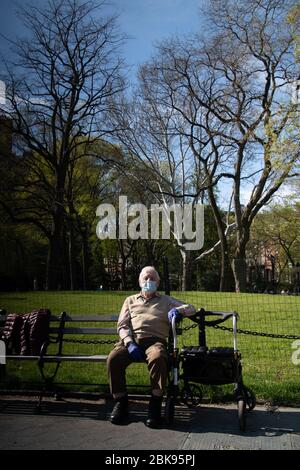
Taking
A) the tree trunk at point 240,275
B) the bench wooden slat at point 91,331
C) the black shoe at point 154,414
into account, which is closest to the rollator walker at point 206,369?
the black shoe at point 154,414

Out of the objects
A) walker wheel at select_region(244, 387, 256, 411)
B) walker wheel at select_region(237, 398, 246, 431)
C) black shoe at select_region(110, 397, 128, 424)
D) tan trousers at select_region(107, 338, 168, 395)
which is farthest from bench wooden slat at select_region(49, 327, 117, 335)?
walker wheel at select_region(237, 398, 246, 431)

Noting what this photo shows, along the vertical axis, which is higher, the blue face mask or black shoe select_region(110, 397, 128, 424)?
the blue face mask

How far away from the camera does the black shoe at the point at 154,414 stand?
4.98 meters

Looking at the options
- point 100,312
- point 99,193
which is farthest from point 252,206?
point 100,312

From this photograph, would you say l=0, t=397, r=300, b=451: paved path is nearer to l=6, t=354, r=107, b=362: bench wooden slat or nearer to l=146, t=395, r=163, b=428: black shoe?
l=146, t=395, r=163, b=428: black shoe

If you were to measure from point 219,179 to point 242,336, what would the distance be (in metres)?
24.1

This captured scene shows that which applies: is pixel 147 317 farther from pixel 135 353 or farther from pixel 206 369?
pixel 206 369

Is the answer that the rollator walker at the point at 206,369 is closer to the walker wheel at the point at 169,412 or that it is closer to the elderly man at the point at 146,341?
the walker wheel at the point at 169,412

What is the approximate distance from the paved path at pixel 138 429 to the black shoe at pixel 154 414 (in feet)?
0.23

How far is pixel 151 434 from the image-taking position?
4.80m

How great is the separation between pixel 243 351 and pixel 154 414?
3.78 meters

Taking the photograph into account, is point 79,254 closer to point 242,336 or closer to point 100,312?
point 100,312

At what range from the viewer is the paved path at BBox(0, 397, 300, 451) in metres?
4.53
